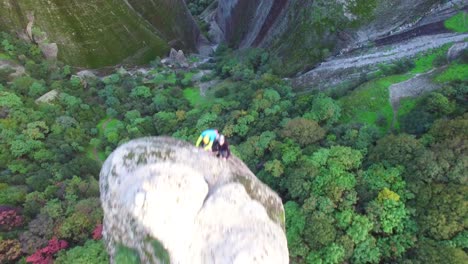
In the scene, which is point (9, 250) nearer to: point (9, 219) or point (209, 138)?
point (9, 219)

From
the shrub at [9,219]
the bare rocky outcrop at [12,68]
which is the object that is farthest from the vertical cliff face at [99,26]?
the shrub at [9,219]

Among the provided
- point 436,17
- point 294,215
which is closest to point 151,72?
point 294,215

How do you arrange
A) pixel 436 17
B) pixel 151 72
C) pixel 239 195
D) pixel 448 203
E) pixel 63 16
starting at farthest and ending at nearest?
pixel 151 72 < pixel 63 16 < pixel 436 17 < pixel 448 203 < pixel 239 195

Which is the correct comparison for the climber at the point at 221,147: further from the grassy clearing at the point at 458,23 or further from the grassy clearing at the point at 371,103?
the grassy clearing at the point at 458,23

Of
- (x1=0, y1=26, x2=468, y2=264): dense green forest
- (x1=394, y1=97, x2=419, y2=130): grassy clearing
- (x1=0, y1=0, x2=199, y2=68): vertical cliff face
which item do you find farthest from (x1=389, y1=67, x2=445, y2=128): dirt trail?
(x1=0, y1=0, x2=199, y2=68): vertical cliff face

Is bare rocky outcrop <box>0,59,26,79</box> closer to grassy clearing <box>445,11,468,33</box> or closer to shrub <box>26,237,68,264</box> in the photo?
shrub <box>26,237,68,264</box>

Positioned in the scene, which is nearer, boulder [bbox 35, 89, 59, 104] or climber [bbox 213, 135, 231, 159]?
climber [bbox 213, 135, 231, 159]

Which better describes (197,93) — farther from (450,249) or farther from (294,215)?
(450,249)
